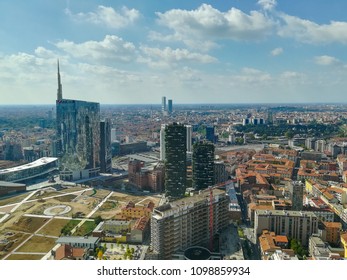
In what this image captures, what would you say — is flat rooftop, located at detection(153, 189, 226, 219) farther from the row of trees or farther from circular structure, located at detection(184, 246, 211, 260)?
the row of trees

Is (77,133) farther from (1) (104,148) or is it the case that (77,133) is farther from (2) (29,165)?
(2) (29,165)

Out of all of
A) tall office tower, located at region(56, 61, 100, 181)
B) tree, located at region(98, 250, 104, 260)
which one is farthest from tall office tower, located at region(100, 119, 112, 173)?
tree, located at region(98, 250, 104, 260)

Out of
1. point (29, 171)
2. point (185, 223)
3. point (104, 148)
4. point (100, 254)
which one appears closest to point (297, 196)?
point (185, 223)

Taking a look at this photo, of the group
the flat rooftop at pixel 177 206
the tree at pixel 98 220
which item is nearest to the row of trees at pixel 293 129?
the flat rooftop at pixel 177 206

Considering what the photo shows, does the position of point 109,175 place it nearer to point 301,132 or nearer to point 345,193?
point 345,193
